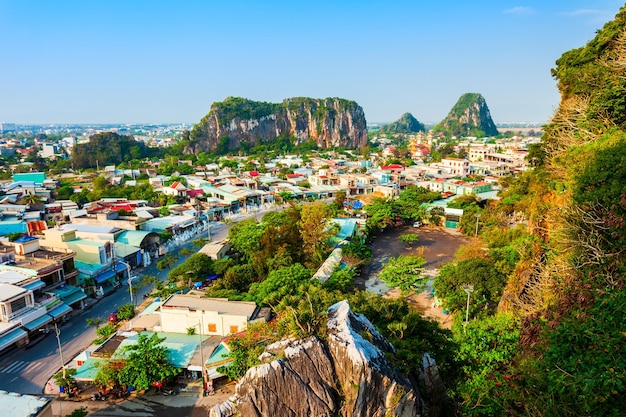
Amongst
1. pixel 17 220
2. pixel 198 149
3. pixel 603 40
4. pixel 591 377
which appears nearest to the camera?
pixel 591 377

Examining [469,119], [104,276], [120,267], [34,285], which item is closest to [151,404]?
[34,285]

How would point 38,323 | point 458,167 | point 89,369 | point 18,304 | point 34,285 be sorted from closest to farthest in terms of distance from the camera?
point 89,369 → point 18,304 → point 38,323 → point 34,285 → point 458,167

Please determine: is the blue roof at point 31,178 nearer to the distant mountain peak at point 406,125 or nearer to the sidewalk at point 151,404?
the sidewalk at point 151,404

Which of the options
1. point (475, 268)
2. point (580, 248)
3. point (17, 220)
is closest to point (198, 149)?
point (17, 220)

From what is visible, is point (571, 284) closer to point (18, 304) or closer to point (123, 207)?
point (18, 304)

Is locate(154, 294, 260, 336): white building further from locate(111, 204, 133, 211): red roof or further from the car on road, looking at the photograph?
locate(111, 204, 133, 211): red roof

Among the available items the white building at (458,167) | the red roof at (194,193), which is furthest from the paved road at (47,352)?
the white building at (458,167)

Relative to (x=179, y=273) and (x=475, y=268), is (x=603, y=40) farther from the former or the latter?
(x=179, y=273)
